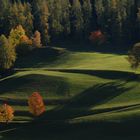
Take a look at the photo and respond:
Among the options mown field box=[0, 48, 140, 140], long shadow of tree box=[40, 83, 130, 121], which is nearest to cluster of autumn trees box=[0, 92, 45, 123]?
mown field box=[0, 48, 140, 140]

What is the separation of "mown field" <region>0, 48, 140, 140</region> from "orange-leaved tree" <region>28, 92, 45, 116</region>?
156cm

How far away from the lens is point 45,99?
145 meters

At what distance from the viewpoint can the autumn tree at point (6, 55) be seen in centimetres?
18348

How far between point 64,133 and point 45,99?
23.8 m

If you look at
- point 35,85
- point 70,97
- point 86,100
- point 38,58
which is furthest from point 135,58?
A: point 38,58

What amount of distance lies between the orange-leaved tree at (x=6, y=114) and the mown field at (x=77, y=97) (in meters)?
1.71

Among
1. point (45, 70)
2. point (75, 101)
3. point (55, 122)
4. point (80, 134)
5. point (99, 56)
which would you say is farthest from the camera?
point (99, 56)

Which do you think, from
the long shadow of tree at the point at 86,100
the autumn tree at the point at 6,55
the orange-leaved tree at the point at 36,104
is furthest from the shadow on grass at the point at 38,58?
the orange-leaved tree at the point at 36,104

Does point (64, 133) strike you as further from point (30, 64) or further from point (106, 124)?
point (30, 64)

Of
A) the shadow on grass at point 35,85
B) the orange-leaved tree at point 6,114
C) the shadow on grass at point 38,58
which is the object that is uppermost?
the shadow on grass at point 38,58

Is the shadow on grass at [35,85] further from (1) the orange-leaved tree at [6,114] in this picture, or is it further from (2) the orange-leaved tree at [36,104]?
(1) the orange-leaved tree at [6,114]

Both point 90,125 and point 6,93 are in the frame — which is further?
point 6,93

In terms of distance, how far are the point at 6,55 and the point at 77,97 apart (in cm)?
4829

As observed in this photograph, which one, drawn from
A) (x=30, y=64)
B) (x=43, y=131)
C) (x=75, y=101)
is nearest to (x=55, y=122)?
(x=43, y=131)
